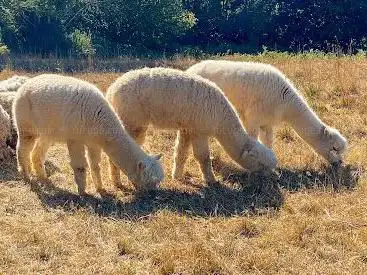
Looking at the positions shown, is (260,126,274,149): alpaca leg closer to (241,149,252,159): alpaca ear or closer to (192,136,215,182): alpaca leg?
(241,149,252,159): alpaca ear

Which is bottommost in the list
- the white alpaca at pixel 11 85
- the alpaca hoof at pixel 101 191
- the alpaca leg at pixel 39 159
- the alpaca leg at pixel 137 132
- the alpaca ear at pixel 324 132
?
the alpaca hoof at pixel 101 191

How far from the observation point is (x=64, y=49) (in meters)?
36.8

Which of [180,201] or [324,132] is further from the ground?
[324,132]

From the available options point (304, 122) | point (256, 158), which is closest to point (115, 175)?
point (256, 158)

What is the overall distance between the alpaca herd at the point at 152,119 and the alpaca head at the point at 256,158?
0.02 m

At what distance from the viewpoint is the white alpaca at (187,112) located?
823 cm

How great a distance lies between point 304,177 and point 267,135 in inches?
55.3

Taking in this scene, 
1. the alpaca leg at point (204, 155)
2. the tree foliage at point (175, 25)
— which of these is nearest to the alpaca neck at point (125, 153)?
the alpaca leg at point (204, 155)

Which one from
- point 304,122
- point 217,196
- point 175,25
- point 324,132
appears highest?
point 175,25

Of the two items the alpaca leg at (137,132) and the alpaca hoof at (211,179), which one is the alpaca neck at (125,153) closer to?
the alpaca leg at (137,132)

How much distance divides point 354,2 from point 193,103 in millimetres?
36264

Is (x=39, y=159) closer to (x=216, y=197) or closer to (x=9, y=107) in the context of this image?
(x=9, y=107)

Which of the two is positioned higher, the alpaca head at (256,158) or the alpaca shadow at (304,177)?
the alpaca head at (256,158)

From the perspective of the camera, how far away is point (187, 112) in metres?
8.27
